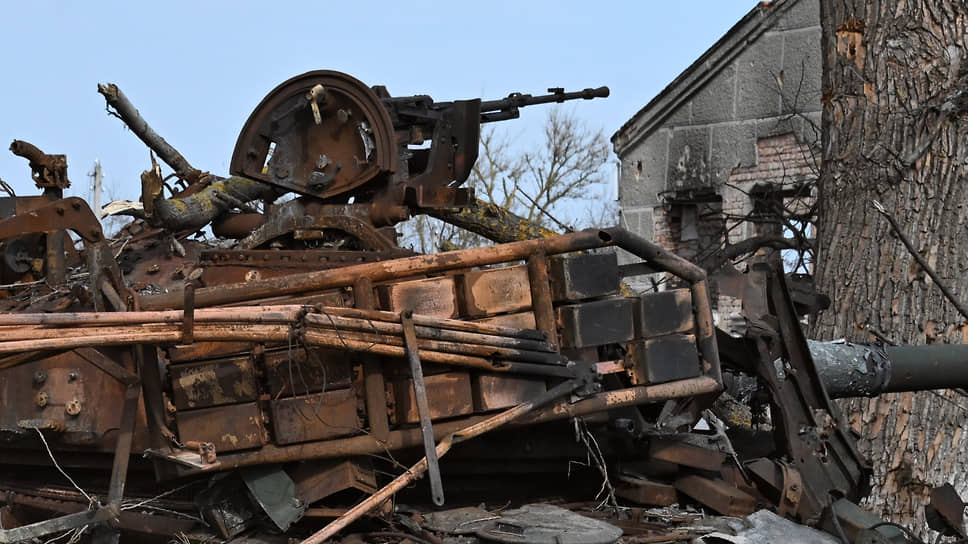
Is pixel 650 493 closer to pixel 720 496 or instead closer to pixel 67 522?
pixel 720 496

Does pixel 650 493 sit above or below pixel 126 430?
below

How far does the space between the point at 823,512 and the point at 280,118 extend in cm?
333

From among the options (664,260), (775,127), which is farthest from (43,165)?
(775,127)

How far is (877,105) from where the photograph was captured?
7738mm

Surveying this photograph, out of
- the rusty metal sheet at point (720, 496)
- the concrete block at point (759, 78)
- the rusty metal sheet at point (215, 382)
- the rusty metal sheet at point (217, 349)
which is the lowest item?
the rusty metal sheet at point (720, 496)

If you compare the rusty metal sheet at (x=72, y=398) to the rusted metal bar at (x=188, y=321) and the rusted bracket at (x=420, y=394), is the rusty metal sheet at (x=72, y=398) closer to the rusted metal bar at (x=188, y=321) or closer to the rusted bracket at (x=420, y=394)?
the rusted metal bar at (x=188, y=321)

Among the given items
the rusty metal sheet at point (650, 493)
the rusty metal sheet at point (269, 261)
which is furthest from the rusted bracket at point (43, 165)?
the rusty metal sheet at point (650, 493)

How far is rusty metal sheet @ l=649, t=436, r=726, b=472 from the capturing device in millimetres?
4961

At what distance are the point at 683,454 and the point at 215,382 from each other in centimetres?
216

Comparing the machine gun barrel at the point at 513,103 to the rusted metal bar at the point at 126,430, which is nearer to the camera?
the rusted metal bar at the point at 126,430

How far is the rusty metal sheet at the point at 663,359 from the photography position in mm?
4629

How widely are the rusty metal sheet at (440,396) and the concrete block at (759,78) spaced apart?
11269mm

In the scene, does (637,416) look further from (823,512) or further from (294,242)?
(294,242)

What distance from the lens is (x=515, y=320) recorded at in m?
4.54
